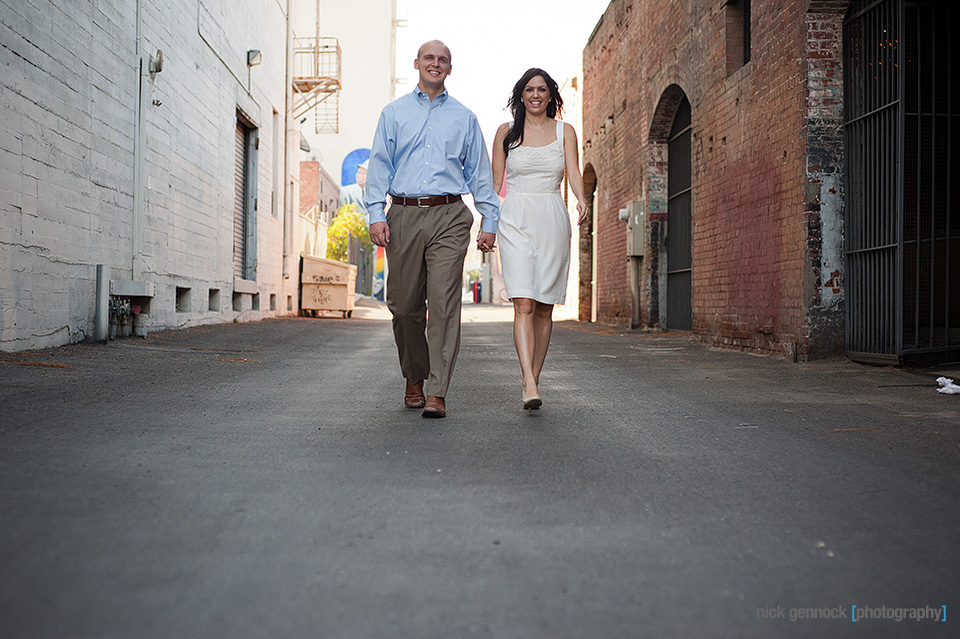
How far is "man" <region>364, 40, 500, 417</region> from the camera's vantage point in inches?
176

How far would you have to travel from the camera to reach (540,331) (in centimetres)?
495

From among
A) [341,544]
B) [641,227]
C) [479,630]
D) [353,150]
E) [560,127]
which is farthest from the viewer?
[353,150]

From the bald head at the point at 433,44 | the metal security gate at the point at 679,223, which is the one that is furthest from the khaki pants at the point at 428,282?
the metal security gate at the point at 679,223

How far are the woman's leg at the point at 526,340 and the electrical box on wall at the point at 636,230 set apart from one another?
10.3 metres

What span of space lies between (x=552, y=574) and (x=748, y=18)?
1000 centimetres

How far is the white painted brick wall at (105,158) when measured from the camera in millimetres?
6898

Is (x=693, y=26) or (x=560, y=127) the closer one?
(x=560, y=127)

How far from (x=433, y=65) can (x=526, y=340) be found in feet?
5.30

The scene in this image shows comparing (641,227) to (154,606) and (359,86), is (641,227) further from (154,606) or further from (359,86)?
(359,86)

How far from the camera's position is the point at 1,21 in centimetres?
652

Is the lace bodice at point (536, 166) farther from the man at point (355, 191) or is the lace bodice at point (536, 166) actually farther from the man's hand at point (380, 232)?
the man at point (355, 191)

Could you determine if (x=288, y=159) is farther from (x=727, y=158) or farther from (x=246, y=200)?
(x=727, y=158)

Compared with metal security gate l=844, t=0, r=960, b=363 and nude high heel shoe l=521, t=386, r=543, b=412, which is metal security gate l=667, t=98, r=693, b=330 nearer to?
metal security gate l=844, t=0, r=960, b=363

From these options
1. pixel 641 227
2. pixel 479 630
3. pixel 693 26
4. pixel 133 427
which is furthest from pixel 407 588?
pixel 641 227
